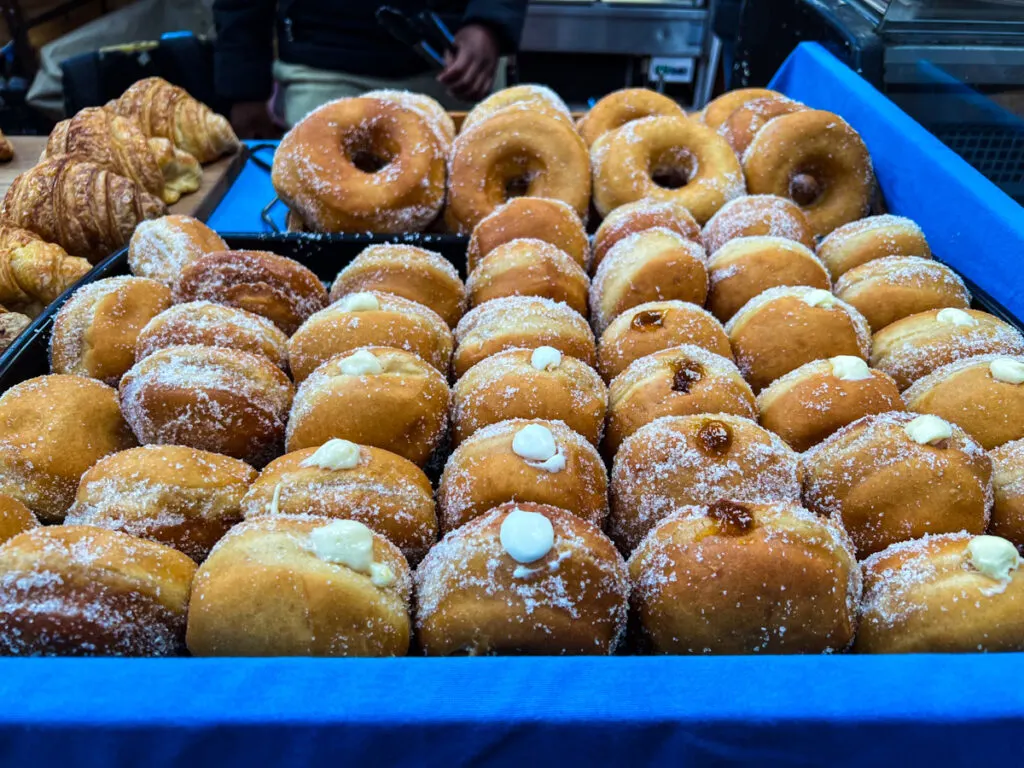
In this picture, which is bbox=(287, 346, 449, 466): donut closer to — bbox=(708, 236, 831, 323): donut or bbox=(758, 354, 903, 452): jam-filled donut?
bbox=(758, 354, 903, 452): jam-filled donut

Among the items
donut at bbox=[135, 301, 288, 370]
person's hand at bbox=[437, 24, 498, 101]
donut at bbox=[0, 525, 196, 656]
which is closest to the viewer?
donut at bbox=[0, 525, 196, 656]

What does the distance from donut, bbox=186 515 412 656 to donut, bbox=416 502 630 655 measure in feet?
0.23

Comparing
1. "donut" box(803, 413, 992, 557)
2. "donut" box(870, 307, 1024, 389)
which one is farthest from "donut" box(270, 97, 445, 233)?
"donut" box(803, 413, 992, 557)

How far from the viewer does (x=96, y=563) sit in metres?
0.88

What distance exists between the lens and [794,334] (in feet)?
4.45

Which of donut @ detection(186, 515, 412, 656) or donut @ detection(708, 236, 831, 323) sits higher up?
donut @ detection(708, 236, 831, 323)

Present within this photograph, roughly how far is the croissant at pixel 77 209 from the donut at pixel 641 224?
127cm

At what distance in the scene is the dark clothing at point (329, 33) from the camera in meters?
3.30

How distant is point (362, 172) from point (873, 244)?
1.33 metres

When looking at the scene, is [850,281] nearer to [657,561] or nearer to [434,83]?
[657,561]

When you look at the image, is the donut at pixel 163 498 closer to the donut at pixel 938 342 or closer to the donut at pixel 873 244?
the donut at pixel 938 342

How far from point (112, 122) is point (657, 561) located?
235 centimetres

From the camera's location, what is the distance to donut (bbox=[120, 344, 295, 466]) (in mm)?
1175

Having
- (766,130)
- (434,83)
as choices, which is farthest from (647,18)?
(766,130)
